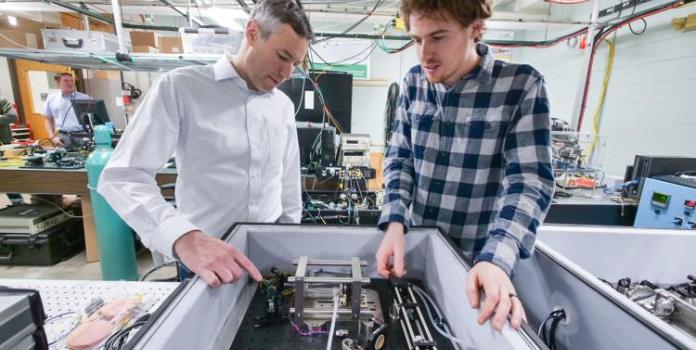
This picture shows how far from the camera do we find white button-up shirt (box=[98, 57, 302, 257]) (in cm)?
78

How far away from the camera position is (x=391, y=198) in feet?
2.68

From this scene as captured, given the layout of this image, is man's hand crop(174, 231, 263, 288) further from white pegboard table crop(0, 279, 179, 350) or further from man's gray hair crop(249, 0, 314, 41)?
man's gray hair crop(249, 0, 314, 41)

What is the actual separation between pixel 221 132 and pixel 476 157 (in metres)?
0.71

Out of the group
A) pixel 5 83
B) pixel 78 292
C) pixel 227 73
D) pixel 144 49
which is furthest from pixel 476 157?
pixel 5 83

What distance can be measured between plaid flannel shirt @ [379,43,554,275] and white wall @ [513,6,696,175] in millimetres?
2931

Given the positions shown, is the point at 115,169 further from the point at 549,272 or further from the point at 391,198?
the point at 549,272

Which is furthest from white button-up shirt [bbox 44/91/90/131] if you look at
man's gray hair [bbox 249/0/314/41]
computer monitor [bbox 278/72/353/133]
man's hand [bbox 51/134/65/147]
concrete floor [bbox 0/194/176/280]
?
man's gray hair [bbox 249/0/314/41]

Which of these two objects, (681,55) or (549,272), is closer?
(549,272)

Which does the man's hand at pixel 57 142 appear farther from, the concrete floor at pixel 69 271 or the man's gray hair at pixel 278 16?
the man's gray hair at pixel 278 16

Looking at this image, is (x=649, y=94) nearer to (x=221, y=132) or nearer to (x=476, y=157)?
(x=476, y=157)

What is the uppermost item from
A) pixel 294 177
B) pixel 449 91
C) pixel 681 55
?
pixel 681 55

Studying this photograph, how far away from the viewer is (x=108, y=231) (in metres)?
1.99

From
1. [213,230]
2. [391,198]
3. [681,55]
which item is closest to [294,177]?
[213,230]

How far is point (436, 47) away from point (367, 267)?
0.54 metres
